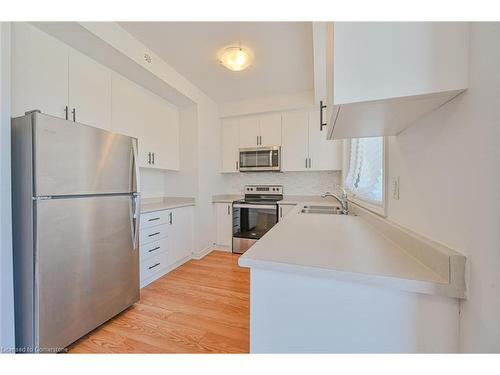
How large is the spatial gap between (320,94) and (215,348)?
2916mm

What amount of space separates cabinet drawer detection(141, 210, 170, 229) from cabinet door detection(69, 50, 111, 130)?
0.99m

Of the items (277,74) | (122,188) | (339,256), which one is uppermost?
(277,74)

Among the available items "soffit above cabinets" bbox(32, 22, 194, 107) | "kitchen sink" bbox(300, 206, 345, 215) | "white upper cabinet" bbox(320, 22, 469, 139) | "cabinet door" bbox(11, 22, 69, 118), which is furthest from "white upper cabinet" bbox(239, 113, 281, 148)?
"white upper cabinet" bbox(320, 22, 469, 139)

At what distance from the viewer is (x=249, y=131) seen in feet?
12.1

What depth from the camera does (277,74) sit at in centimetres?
275

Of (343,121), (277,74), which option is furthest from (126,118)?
(343,121)

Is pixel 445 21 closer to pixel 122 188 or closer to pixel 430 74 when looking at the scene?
pixel 430 74

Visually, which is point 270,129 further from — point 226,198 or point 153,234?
point 153,234

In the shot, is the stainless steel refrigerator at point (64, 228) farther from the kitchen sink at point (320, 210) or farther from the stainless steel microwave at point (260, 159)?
the stainless steel microwave at point (260, 159)

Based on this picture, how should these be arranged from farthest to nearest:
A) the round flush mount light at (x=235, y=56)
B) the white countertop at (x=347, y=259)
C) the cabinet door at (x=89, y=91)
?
1. the round flush mount light at (x=235, y=56)
2. the cabinet door at (x=89, y=91)
3. the white countertop at (x=347, y=259)

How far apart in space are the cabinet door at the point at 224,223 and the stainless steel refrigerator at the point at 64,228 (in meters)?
A: 1.91

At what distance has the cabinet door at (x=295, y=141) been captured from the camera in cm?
344

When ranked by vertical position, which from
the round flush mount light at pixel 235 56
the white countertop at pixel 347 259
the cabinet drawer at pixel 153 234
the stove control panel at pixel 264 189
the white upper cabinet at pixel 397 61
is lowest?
the cabinet drawer at pixel 153 234

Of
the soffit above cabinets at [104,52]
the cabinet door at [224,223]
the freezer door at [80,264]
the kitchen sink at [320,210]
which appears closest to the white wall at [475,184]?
the kitchen sink at [320,210]
